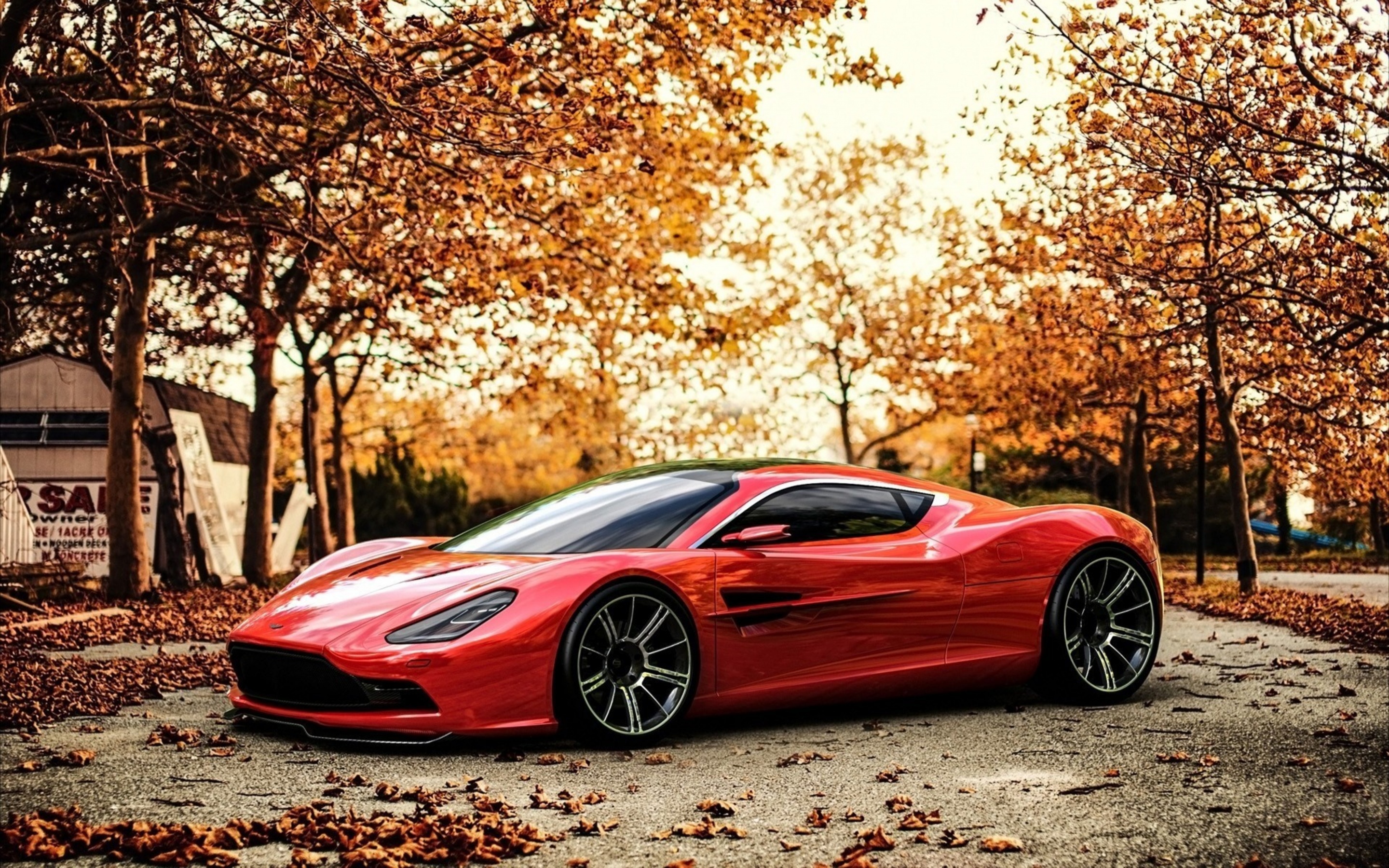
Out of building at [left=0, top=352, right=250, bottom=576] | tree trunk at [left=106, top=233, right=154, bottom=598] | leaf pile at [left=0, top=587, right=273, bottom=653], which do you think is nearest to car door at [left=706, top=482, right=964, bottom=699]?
leaf pile at [left=0, top=587, right=273, bottom=653]

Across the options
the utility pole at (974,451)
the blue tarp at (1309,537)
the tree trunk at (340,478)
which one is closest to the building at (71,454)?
the tree trunk at (340,478)

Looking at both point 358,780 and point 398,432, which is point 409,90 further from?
point 398,432

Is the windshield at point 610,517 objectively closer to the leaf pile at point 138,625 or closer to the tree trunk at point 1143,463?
the leaf pile at point 138,625

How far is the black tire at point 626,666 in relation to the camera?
6.40 m

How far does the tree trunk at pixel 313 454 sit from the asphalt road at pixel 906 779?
1883cm

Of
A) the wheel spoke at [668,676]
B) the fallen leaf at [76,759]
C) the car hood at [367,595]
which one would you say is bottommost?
the fallen leaf at [76,759]

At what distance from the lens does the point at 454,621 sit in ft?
20.8

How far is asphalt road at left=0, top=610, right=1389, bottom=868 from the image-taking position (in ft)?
15.5

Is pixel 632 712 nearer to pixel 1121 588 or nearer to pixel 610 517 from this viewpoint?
pixel 610 517

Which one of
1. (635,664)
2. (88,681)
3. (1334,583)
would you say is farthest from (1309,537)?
(635,664)

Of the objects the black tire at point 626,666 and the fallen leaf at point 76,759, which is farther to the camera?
the black tire at point 626,666

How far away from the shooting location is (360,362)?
89.7 feet

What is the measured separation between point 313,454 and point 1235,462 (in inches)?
638

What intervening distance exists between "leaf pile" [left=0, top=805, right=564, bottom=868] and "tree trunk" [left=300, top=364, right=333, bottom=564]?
2199cm
